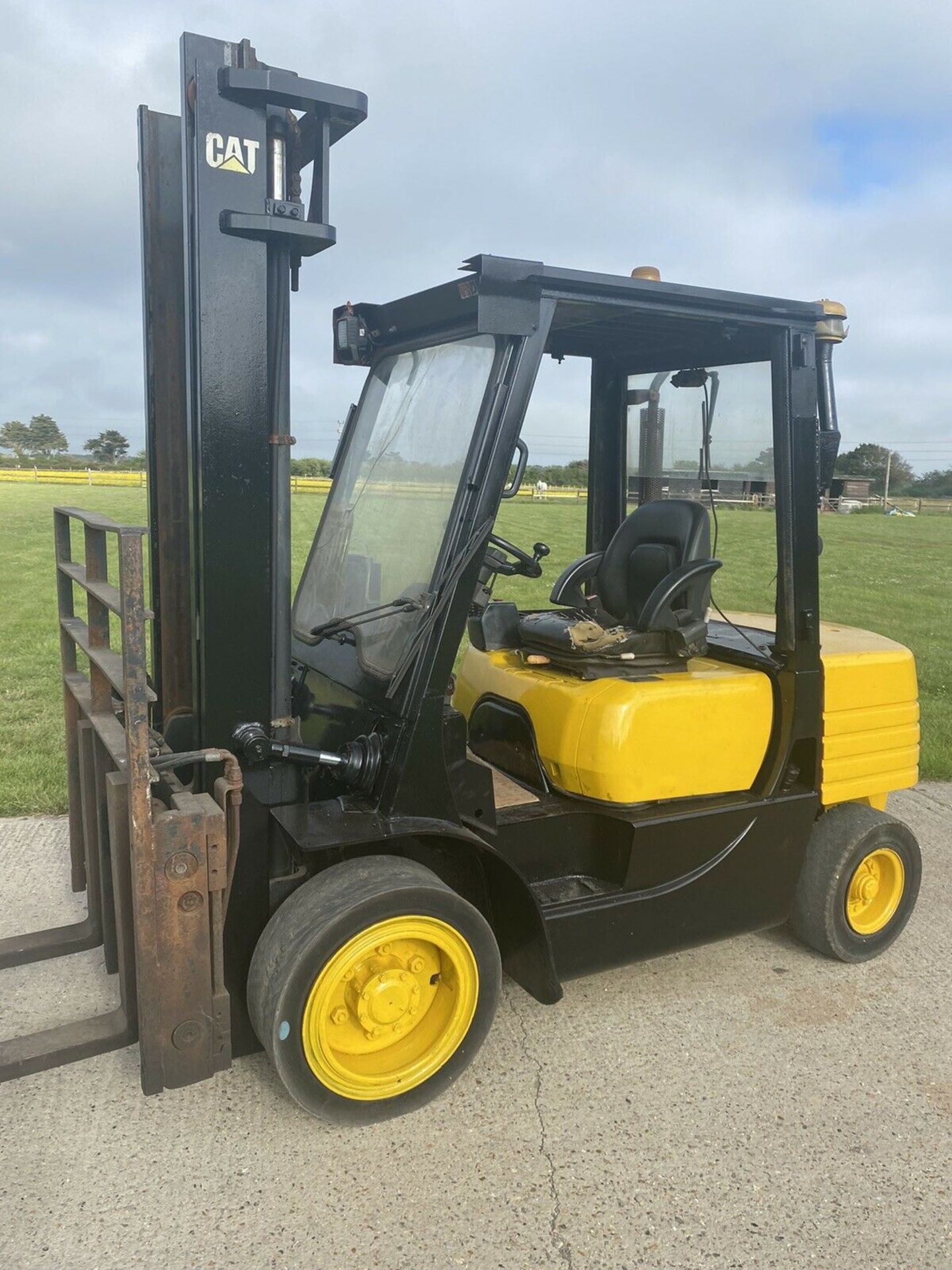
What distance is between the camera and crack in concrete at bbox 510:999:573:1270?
2.70 metres

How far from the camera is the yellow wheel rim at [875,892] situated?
14.1ft

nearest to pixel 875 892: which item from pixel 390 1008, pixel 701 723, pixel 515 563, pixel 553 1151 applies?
pixel 701 723

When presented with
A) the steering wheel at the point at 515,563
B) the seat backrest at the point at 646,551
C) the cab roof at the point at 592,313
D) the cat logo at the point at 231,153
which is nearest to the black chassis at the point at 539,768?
the cab roof at the point at 592,313

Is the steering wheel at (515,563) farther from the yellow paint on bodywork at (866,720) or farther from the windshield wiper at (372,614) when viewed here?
the yellow paint on bodywork at (866,720)

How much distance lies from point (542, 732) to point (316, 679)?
87 centimetres

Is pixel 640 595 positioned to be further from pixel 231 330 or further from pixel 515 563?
pixel 231 330

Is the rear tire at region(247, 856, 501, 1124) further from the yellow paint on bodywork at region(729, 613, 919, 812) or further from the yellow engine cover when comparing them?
the yellow paint on bodywork at region(729, 613, 919, 812)

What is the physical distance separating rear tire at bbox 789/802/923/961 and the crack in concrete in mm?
1334

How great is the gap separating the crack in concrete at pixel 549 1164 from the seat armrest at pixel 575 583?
1886 mm

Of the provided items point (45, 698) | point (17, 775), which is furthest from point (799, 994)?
point (45, 698)

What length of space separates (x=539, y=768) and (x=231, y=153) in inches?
91.1

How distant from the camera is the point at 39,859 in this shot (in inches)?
197

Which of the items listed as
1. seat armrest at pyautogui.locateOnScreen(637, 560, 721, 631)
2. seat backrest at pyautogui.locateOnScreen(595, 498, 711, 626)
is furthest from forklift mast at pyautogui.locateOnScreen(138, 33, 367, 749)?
seat backrest at pyautogui.locateOnScreen(595, 498, 711, 626)

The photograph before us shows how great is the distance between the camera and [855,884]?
4309 mm
